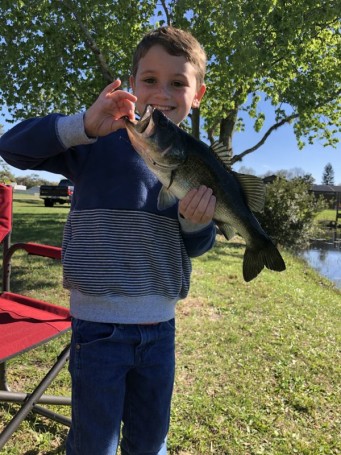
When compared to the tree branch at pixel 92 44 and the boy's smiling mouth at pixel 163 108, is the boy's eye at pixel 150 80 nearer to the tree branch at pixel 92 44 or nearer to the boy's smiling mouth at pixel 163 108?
the boy's smiling mouth at pixel 163 108

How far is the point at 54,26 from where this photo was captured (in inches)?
472

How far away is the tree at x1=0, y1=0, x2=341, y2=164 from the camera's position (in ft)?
37.3

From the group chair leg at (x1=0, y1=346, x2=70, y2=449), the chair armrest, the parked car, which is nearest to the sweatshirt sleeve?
the chair armrest

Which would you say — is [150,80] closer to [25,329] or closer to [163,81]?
[163,81]

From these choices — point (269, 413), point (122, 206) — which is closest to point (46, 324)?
point (122, 206)

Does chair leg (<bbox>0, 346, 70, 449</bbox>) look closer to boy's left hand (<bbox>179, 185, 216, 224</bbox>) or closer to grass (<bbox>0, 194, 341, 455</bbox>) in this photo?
grass (<bbox>0, 194, 341, 455</bbox>)

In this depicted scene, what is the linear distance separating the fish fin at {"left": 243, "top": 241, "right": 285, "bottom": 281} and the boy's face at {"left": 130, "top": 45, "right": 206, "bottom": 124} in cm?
70

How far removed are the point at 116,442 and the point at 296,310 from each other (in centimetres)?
475

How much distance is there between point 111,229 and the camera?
157 cm

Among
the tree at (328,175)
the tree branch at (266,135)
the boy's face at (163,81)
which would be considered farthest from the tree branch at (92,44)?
the tree at (328,175)

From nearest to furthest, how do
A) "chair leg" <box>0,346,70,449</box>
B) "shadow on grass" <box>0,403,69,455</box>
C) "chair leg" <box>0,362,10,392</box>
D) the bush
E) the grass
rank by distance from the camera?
"chair leg" <box>0,346,70,449</box> < "shadow on grass" <box>0,403,69,455</box> < the grass < "chair leg" <box>0,362,10,392</box> < the bush

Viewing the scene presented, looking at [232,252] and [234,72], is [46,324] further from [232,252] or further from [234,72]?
[234,72]

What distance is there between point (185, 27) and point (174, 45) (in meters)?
11.1

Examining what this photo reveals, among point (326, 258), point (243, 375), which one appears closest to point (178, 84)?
point (243, 375)
